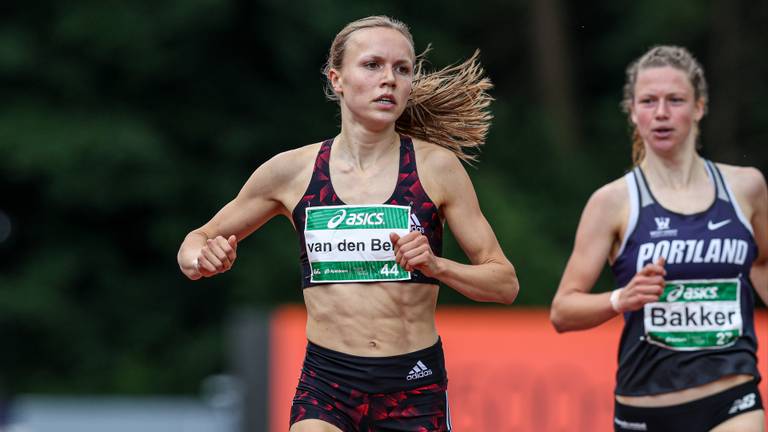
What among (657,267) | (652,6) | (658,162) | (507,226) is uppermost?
(652,6)

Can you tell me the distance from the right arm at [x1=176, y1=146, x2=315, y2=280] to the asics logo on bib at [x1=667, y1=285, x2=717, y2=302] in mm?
→ 1503

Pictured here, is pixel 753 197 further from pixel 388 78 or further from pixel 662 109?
pixel 388 78

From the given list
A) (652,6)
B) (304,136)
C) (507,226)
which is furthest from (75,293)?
(652,6)

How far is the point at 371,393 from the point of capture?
16.7ft

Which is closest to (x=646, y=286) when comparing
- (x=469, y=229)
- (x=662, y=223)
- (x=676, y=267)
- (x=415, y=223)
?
(x=676, y=267)

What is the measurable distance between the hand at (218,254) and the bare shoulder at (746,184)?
206 cm

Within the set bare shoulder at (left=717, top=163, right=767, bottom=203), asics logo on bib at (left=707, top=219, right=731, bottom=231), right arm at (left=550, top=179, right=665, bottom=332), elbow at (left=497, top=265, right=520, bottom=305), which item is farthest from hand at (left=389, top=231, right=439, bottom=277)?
bare shoulder at (left=717, top=163, right=767, bottom=203)

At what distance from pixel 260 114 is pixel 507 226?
442cm

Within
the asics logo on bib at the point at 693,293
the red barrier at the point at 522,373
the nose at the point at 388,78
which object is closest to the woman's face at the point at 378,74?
the nose at the point at 388,78

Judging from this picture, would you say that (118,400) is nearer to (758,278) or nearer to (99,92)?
(99,92)

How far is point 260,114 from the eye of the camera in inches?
740

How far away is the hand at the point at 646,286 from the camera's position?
17.5 feet

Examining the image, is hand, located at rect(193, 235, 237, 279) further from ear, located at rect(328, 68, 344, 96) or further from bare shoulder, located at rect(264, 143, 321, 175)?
ear, located at rect(328, 68, 344, 96)

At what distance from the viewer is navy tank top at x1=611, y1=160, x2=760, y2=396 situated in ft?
18.4
